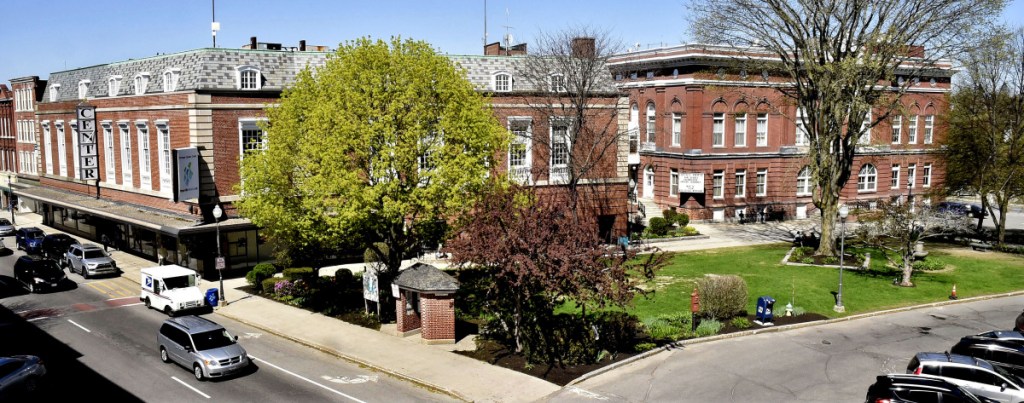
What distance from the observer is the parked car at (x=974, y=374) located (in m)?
20.5

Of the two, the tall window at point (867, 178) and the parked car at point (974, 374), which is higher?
the tall window at point (867, 178)

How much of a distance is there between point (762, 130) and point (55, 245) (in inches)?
2037

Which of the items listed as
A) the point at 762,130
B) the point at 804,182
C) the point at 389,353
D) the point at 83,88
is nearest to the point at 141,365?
the point at 389,353

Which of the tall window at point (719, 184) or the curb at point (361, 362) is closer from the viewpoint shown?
the curb at point (361, 362)

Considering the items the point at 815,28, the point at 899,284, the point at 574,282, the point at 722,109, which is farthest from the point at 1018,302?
the point at 722,109

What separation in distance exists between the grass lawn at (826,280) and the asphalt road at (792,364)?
277 centimetres

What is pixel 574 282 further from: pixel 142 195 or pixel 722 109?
pixel 722 109

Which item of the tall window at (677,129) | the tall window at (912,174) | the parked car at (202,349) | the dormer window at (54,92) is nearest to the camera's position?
the parked car at (202,349)

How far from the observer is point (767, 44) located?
145 feet

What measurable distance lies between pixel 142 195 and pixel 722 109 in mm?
42145

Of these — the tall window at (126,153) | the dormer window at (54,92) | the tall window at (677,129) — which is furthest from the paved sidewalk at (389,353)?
the tall window at (677,129)

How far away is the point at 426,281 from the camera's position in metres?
27.0

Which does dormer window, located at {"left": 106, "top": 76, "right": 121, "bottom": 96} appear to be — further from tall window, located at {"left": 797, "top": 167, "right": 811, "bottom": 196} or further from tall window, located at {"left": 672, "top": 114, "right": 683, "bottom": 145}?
tall window, located at {"left": 797, "top": 167, "right": 811, "bottom": 196}

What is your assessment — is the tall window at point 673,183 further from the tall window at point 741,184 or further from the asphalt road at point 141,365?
the asphalt road at point 141,365
